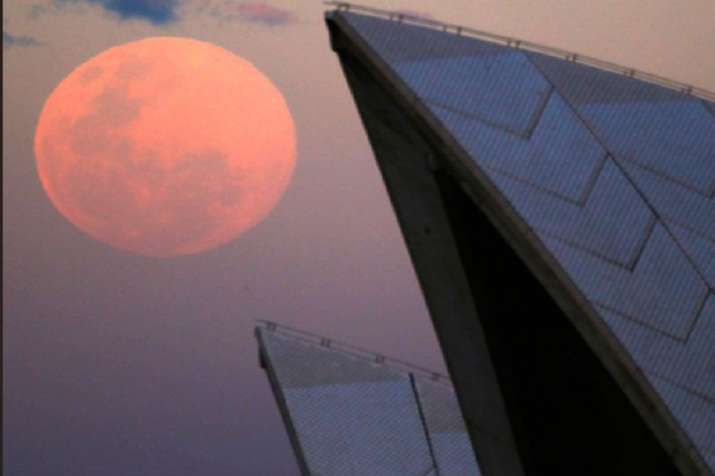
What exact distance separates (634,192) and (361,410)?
1770cm

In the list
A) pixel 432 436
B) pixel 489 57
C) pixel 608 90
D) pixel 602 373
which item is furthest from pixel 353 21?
pixel 432 436

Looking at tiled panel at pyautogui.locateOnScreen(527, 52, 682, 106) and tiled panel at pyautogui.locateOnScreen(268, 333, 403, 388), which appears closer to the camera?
tiled panel at pyautogui.locateOnScreen(527, 52, 682, 106)

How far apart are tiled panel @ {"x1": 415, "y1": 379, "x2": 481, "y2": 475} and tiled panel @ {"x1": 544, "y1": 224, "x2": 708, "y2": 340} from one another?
16003 mm

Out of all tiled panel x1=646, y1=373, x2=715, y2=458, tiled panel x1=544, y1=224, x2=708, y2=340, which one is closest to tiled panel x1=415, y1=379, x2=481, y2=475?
tiled panel x1=544, y1=224, x2=708, y2=340

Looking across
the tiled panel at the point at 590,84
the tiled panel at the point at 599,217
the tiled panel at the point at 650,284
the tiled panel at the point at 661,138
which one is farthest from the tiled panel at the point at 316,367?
the tiled panel at the point at 650,284

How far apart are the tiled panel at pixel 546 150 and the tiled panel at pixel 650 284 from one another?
1287 millimetres

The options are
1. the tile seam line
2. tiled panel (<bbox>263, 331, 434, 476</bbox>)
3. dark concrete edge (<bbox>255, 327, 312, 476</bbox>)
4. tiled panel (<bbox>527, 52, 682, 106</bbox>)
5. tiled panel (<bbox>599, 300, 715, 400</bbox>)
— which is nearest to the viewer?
tiled panel (<bbox>599, 300, 715, 400</bbox>)

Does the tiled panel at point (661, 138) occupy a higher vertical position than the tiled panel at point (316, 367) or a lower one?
lower

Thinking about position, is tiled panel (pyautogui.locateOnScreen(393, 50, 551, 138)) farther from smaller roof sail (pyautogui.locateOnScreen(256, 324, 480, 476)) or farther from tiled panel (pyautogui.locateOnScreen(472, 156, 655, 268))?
smaller roof sail (pyautogui.locateOnScreen(256, 324, 480, 476))

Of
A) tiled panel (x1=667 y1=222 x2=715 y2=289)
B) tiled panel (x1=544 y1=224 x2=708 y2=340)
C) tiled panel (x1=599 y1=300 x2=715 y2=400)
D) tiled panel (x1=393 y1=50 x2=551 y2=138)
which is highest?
tiled panel (x1=393 y1=50 x2=551 y2=138)

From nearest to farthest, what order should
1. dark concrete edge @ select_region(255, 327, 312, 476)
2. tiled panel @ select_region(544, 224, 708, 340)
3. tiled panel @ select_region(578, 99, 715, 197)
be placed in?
tiled panel @ select_region(544, 224, 708, 340) → tiled panel @ select_region(578, 99, 715, 197) → dark concrete edge @ select_region(255, 327, 312, 476)

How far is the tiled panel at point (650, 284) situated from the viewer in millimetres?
30422

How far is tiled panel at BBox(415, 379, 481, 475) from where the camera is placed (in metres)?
46.8

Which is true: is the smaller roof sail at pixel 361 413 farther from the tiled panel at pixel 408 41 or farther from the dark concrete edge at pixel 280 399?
the tiled panel at pixel 408 41
